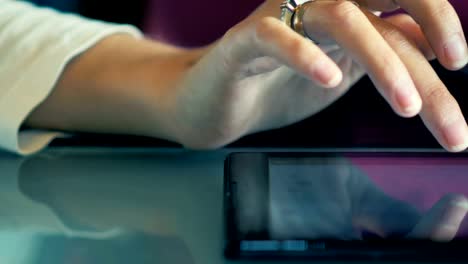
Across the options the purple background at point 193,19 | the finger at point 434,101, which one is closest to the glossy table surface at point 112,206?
the finger at point 434,101

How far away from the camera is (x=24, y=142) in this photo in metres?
0.45

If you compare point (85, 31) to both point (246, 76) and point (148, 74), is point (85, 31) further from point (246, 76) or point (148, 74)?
point (246, 76)

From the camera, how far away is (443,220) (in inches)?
12.6

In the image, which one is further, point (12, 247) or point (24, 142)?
point (24, 142)

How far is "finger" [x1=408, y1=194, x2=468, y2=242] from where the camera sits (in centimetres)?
30

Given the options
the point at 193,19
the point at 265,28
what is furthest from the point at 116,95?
the point at 193,19

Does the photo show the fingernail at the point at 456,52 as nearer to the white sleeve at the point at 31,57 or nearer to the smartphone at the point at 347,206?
the smartphone at the point at 347,206

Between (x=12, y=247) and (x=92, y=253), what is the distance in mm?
42

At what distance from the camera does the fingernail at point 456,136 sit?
326 millimetres

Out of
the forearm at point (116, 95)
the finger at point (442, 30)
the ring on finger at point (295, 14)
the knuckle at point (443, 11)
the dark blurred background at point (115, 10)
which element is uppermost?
the knuckle at point (443, 11)

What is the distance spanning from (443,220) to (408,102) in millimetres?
61

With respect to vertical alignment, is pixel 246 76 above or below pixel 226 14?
above

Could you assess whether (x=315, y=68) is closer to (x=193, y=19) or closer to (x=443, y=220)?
(x=443, y=220)

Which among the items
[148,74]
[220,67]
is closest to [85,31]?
[148,74]
